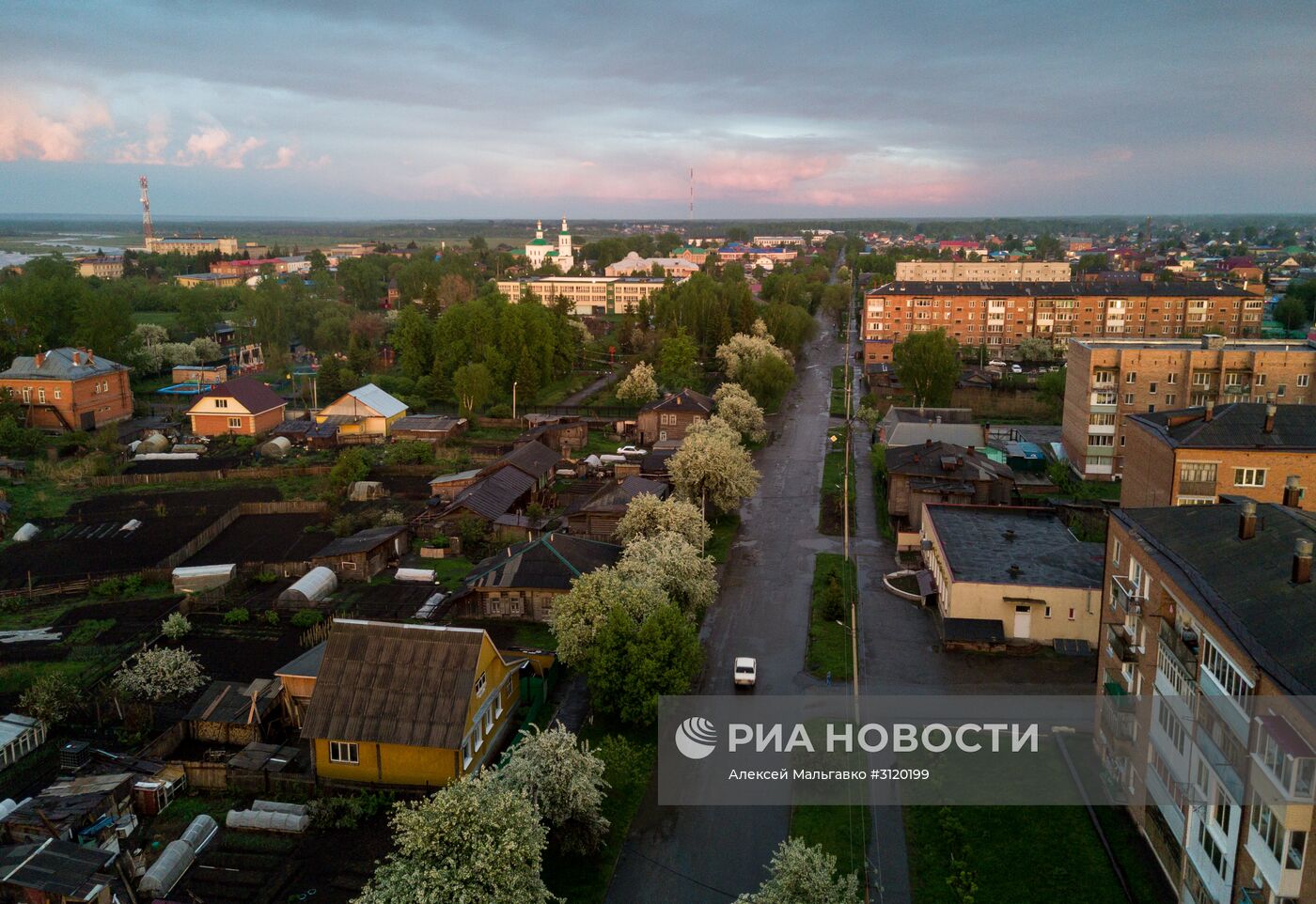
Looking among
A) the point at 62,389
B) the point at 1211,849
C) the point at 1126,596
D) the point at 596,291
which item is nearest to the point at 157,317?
the point at 596,291

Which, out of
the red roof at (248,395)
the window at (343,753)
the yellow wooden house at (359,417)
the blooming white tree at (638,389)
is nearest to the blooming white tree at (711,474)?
the window at (343,753)

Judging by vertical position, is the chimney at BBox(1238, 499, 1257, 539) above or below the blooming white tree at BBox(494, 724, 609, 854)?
above

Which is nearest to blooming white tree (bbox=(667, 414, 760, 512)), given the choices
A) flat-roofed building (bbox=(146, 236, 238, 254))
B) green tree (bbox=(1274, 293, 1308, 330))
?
green tree (bbox=(1274, 293, 1308, 330))

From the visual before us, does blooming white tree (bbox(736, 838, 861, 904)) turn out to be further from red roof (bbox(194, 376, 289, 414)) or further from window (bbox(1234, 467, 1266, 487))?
red roof (bbox(194, 376, 289, 414))

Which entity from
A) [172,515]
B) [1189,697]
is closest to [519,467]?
[172,515]

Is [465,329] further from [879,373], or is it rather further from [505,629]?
[505,629]

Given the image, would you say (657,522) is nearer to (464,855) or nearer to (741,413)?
(464,855)

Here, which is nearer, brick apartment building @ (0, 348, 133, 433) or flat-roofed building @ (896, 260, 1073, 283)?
brick apartment building @ (0, 348, 133, 433)
